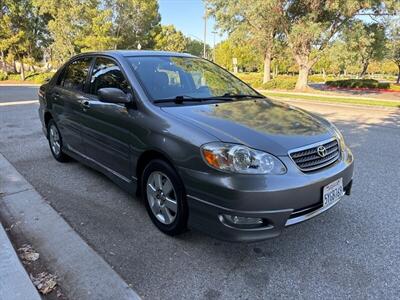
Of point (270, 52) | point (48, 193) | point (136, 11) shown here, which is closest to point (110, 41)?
point (136, 11)

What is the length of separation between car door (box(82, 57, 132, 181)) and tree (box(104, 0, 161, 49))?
34.6 metres

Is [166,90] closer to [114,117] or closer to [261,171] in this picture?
[114,117]

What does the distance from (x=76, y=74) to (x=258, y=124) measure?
297 centimetres

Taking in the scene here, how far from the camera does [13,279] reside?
2.48m

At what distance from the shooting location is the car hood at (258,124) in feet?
8.82

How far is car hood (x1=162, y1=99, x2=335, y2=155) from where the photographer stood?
8.82 ft

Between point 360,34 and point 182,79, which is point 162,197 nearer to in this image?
point 182,79

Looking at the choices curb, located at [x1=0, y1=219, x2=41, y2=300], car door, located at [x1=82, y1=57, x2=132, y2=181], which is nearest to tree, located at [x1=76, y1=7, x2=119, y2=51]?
car door, located at [x1=82, y1=57, x2=132, y2=181]

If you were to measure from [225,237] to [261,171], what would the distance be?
0.58m

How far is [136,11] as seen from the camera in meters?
37.9

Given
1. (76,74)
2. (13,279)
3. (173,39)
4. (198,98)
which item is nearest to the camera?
(13,279)

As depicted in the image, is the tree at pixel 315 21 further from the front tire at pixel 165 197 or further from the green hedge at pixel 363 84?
the front tire at pixel 165 197

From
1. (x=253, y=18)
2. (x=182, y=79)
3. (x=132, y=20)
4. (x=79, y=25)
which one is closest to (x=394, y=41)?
(x=253, y=18)

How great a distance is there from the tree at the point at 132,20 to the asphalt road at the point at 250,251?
35.4 meters
